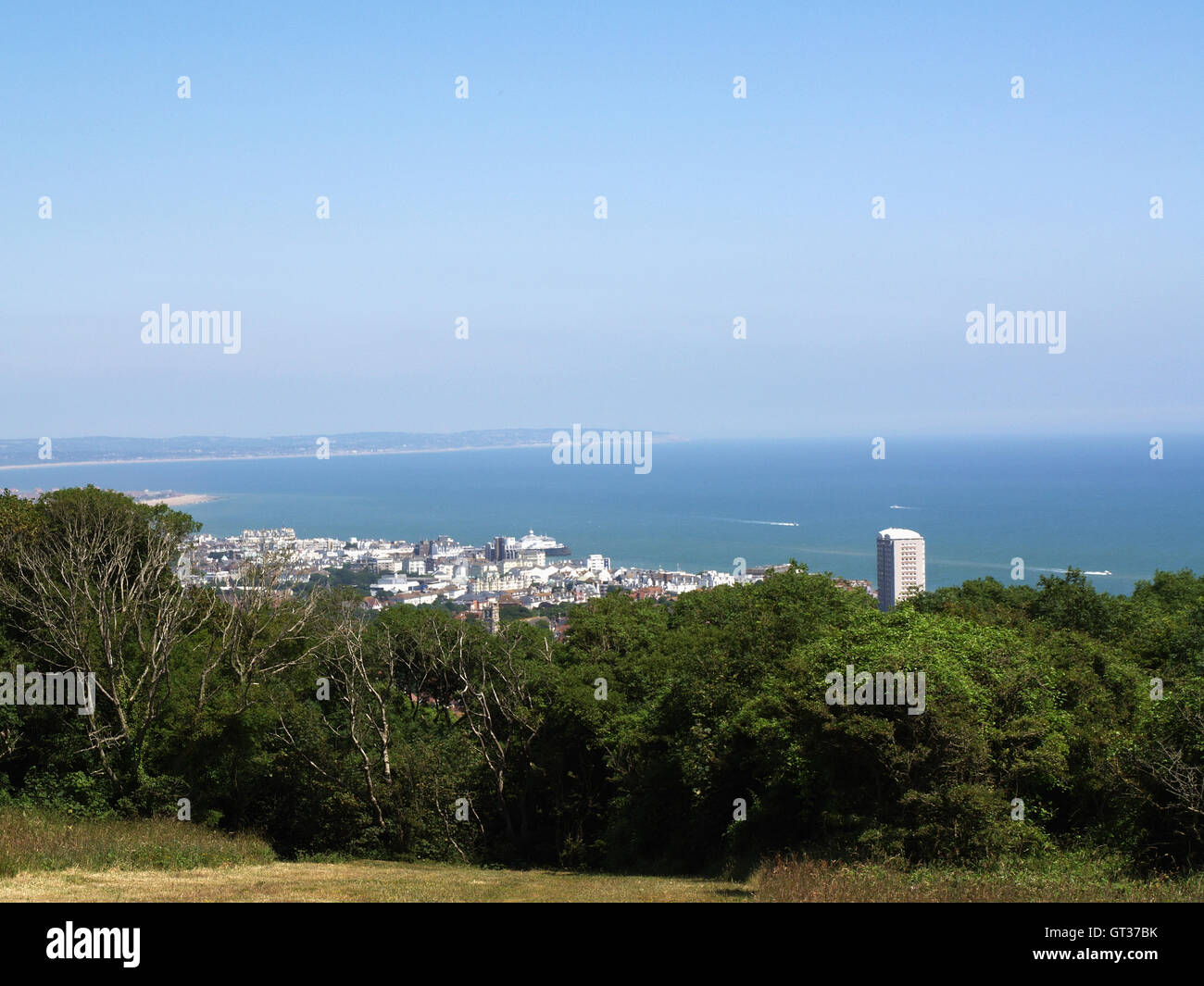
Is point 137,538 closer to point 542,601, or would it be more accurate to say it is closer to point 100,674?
point 100,674

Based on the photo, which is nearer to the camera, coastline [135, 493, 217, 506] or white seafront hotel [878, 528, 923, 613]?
white seafront hotel [878, 528, 923, 613]

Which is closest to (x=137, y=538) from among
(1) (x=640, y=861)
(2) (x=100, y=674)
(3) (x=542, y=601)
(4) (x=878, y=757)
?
(2) (x=100, y=674)

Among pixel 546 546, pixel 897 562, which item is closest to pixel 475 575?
pixel 546 546

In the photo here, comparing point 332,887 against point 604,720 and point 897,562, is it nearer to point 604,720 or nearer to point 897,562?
point 604,720

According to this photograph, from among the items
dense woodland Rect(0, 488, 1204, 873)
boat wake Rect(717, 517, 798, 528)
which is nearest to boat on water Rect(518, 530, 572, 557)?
boat wake Rect(717, 517, 798, 528)

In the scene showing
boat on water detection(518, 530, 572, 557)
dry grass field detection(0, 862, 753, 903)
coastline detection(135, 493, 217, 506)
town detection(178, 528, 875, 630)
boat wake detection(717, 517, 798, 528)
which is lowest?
dry grass field detection(0, 862, 753, 903)

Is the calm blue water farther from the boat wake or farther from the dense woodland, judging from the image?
the dense woodland
